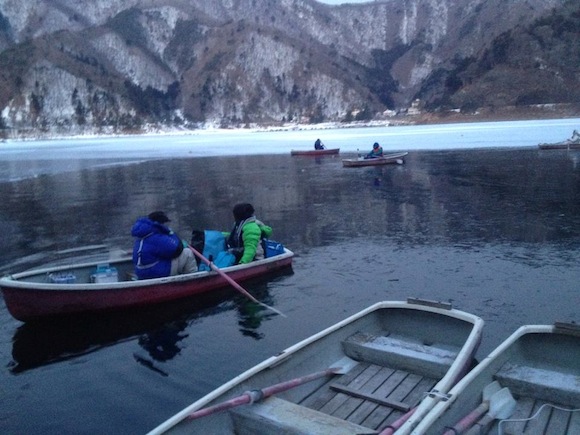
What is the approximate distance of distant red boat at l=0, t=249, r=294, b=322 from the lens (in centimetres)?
1069

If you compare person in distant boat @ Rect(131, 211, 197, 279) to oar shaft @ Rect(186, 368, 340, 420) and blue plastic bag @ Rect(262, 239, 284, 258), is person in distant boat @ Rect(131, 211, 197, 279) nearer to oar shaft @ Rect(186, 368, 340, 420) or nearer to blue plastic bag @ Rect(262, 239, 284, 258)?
blue plastic bag @ Rect(262, 239, 284, 258)

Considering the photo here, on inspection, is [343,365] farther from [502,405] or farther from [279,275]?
[279,275]

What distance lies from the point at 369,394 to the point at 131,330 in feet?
19.3

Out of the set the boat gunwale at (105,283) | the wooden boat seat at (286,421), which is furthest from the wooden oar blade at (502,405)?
the boat gunwale at (105,283)

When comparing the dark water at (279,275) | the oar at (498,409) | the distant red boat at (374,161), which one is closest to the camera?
the oar at (498,409)

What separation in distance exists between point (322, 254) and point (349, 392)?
9.58 meters

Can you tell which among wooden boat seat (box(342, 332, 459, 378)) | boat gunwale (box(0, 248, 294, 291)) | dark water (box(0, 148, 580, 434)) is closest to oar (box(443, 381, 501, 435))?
wooden boat seat (box(342, 332, 459, 378))

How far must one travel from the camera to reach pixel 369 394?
23.6 ft

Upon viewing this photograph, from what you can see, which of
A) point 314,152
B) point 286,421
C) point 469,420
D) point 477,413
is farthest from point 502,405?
point 314,152

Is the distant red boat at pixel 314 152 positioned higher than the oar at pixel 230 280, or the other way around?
the distant red boat at pixel 314 152

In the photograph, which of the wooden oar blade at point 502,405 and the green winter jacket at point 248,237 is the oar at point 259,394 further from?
the green winter jacket at point 248,237

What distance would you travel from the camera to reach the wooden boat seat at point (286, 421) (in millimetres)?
6023

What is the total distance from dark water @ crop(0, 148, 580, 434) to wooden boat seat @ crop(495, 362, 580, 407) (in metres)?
2.76

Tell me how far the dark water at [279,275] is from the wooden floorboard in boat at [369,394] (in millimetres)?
2392
